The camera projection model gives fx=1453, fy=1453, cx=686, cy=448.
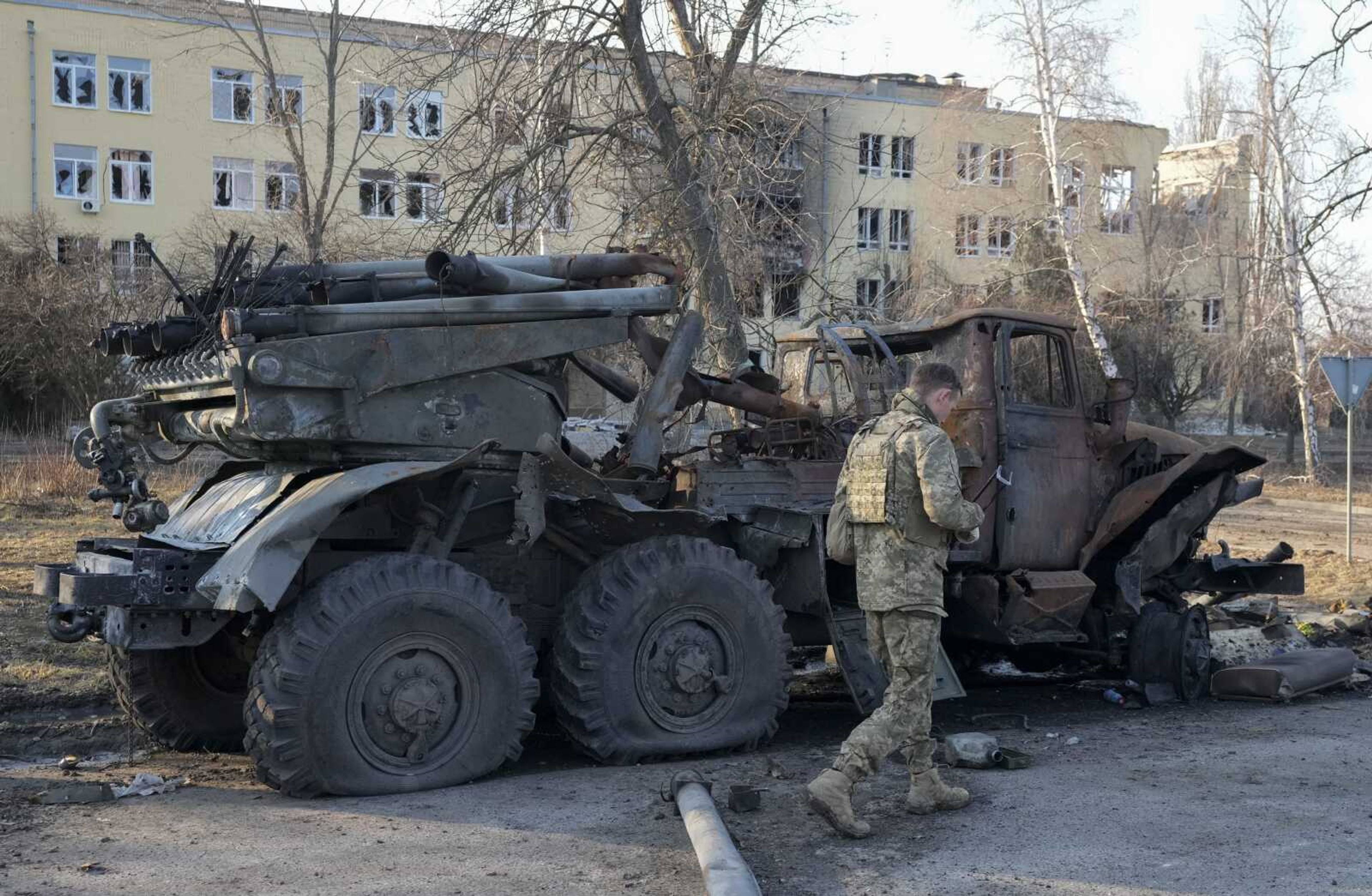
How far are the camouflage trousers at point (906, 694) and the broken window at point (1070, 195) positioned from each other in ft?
77.9

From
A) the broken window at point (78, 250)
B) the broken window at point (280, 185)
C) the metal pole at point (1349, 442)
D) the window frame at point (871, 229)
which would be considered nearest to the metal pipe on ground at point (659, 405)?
the metal pole at point (1349, 442)

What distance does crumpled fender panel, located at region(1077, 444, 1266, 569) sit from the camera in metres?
9.10

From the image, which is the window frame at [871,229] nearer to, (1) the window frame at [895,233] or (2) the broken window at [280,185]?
(1) the window frame at [895,233]

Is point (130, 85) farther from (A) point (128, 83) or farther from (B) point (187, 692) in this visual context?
(B) point (187, 692)

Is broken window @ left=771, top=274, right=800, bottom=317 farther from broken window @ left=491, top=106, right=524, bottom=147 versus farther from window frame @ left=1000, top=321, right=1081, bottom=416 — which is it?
window frame @ left=1000, top=321, right=1081, bottom=416

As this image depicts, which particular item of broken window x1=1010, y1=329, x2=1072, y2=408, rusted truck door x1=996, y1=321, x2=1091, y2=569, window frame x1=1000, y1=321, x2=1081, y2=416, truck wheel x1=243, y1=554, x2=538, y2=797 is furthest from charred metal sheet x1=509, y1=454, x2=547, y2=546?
broken window x1=1010, y1=329, x2=1072, y2=408

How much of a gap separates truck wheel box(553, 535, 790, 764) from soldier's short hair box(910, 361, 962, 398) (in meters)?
1.63

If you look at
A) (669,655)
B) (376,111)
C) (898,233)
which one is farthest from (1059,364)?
(898,233)

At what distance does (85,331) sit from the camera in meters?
27.1

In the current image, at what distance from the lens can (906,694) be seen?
20.2ft

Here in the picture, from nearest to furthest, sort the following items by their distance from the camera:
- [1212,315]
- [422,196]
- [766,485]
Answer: [766,485] < [422,196] < [1212,315]

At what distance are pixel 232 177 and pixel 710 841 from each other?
35.2 meters

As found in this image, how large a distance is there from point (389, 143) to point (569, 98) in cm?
2584

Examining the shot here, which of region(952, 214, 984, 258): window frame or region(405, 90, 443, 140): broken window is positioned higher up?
region(952, 214, 984, 258): window frame
